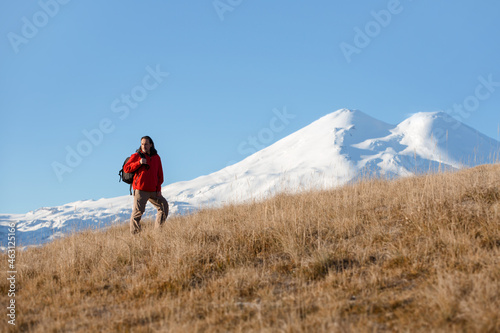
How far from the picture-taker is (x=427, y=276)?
14.3ft

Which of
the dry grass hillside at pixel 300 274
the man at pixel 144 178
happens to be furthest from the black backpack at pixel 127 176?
the dry grass hillside at pixel 300 274

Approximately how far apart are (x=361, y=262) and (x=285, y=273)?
105 cm

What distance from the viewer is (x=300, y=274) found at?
16.0 ft

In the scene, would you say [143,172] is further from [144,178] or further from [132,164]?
[132,164]

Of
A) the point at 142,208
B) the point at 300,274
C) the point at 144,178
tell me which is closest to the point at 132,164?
the point at 144,178

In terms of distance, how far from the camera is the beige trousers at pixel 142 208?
8266 millimetres

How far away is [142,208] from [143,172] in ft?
2.79

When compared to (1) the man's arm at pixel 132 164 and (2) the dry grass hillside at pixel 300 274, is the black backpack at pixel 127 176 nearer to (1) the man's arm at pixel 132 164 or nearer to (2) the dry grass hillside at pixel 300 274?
(1) the man's arm at pixel 132 164

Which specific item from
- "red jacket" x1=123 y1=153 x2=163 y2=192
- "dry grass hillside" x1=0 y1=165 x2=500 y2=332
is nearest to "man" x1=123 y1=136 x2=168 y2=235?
"red jacket" x1=123 y1=153 x2=163 y2=192

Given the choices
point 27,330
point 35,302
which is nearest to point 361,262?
point 27,330

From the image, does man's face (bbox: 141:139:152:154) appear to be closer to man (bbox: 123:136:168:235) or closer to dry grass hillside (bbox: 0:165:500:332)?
man (bbox: 123:136:168:235)

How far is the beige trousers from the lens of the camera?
8.27m

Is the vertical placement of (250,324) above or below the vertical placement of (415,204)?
below

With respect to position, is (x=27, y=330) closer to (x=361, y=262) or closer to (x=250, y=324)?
(x=250, y=324)
